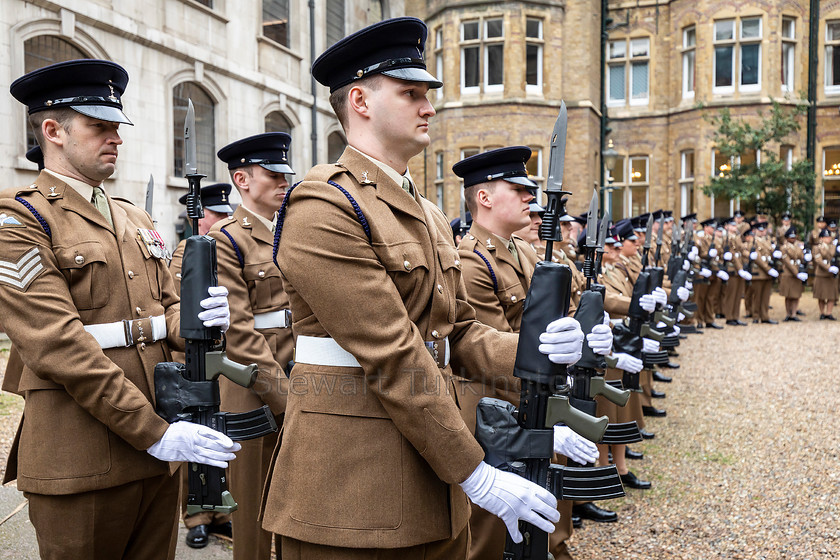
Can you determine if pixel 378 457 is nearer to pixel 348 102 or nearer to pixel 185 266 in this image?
pixel 348 102

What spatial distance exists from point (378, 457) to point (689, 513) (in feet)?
12.5

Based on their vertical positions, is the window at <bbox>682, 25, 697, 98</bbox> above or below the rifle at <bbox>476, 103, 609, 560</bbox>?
above

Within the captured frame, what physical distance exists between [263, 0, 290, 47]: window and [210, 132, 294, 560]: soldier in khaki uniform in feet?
40.1

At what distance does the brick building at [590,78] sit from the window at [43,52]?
40.8ft

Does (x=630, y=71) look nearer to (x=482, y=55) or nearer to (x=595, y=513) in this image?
(x=482, y=55)

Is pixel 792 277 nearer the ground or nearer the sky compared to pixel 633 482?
nearer the sky

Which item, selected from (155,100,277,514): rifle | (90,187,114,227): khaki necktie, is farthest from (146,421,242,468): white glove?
(90,187,114,227): khaki necktie

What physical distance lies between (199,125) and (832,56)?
19483 mm

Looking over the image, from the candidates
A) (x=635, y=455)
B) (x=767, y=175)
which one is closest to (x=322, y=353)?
(x=635, y=455)

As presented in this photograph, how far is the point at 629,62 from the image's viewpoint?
921 inches

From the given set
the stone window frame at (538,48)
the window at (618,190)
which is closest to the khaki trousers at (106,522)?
the stone window frame at (538,48)

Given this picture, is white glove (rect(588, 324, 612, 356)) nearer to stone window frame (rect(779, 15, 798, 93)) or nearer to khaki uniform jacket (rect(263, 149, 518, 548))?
khaki uniform jacket (rect(263, 149, 518, 548))

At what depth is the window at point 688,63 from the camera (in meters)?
22.4

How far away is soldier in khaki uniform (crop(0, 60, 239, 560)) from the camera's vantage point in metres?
2.40
